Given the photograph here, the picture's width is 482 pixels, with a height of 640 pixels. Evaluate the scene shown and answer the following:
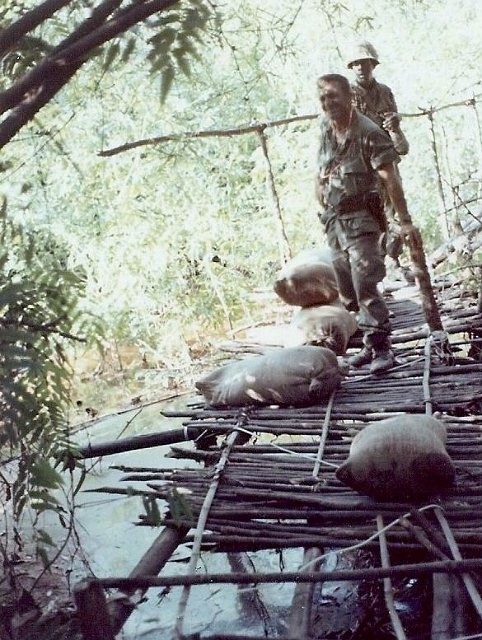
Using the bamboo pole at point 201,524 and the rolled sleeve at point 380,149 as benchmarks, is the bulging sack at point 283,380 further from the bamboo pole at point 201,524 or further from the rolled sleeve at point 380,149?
the rolled sleeve at point 380,149

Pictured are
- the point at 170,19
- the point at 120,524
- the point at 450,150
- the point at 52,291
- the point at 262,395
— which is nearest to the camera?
the point at 170,19

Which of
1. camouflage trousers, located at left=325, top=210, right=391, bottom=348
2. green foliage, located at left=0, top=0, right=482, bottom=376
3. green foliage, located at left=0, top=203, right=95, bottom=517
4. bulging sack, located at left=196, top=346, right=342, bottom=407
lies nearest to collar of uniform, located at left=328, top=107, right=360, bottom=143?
camouflage trousers, located at left=325, top=210, right=391, bottom=348

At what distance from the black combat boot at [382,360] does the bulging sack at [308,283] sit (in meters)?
0.90

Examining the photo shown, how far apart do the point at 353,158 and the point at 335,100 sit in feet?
1.03

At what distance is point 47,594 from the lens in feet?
13.6

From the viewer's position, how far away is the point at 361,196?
3.69 m

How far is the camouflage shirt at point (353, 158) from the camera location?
140 inches

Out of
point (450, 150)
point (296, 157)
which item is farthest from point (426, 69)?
point (296, 157)

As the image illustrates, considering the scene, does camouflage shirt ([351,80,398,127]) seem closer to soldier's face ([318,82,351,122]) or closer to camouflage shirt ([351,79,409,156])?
camouflage shirt ([351,79,409,156])

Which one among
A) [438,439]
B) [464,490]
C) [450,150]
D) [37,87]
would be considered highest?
[450,150]

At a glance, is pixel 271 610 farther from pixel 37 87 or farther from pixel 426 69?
pixel 426 69

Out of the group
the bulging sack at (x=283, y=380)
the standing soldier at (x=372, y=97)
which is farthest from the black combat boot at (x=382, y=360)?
the standing soldier at (x=372, y=97)

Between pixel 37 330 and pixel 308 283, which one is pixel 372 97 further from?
pixel 37 330

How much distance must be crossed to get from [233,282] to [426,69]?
331cm
